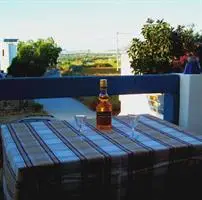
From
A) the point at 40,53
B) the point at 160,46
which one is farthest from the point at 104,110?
the point at 40,53

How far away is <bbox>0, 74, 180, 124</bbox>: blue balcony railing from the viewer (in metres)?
2.87

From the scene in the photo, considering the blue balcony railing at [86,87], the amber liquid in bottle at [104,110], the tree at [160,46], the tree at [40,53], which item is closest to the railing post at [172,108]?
the blue balcony railing at [86,87]

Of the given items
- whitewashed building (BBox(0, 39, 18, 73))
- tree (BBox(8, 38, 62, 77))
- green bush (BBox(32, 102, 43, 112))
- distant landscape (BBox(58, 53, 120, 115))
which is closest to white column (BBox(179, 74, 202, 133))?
green bush (BBox(32, 102, 43, 112))

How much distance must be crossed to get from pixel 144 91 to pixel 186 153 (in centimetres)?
170

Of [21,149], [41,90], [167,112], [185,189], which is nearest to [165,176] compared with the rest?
[185,189]

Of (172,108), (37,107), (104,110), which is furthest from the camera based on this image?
(37,107)

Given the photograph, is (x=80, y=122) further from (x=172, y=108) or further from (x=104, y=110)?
(x=172, y=108)

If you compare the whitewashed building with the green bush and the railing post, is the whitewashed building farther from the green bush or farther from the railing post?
the railing post

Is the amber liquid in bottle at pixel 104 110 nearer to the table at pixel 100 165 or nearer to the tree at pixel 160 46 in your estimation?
the table at pixel 100 165

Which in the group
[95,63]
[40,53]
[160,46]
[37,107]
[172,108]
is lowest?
[37,107]

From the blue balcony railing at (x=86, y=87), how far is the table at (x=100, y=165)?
1125mm

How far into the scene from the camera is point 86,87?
3059 mm

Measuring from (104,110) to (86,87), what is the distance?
1226mm

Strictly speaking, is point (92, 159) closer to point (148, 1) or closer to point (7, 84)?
point (7, 84)
